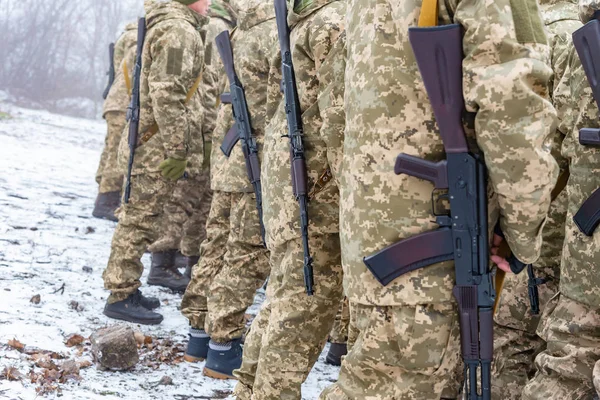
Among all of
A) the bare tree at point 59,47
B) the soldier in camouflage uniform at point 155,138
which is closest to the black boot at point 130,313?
the soldier in camouflage uniform at point 155,138

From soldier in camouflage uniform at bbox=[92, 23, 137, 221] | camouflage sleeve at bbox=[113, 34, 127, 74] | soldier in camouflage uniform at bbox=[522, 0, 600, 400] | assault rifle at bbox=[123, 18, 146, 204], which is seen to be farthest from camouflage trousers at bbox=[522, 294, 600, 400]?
camouflage sleeve at bbox=[113, 34, 127, 74]

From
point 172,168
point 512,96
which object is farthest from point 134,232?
point 512,96

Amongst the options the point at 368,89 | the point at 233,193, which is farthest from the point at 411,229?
the point at 233,193

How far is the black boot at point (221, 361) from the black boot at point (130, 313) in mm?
1030

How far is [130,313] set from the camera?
4910 millimetres

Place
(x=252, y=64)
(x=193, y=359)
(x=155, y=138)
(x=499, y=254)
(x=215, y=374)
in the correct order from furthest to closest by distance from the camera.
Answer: (x=155, y=138) < (x=193, y=359) < (x=215, y=374) < (x=252, y=64) < (x=499, y=254)

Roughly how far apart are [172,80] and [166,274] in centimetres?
187

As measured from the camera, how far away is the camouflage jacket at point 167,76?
4832 millimetres

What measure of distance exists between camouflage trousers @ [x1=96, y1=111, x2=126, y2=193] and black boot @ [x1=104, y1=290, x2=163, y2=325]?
331 cm

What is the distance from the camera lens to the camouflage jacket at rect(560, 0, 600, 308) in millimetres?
2771

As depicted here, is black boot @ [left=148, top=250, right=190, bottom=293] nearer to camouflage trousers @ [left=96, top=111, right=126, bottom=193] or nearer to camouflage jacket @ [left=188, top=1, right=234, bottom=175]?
camouflage jacket @ [left=188, top=1, right=234, bottom=175]

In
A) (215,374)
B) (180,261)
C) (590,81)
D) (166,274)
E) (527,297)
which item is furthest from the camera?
(180,261)

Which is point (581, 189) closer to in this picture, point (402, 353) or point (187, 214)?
point (402, 353)

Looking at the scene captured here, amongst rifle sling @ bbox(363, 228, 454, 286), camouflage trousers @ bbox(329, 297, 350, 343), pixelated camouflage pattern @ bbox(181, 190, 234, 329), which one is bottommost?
camouflage trousers @ bbox(329, 297, 350, 343)
